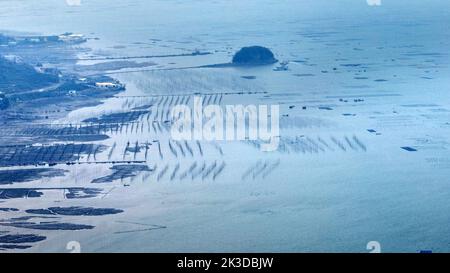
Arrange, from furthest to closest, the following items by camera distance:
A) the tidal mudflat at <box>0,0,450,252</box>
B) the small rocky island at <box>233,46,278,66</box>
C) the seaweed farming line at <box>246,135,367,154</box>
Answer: the small rocky island at <box>233,46,278,66</box> → the seaweed farming line at <box>246,135,367,154</box> → the tidal mudflat at <box>0,0,450,252</box>

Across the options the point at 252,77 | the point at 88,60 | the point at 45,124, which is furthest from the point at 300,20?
the point at 45,124

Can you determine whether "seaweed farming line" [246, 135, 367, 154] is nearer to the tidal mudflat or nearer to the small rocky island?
the tidal mudflat

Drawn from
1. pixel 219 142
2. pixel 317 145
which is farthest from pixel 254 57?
pixel 219 142

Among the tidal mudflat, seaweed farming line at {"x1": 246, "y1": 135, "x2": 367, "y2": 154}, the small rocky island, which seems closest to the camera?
the tidal mudflat

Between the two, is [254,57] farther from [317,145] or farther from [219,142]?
[219,142]

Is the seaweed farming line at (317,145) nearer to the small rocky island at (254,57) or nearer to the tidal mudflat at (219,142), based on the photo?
the tidal mudflat at (219,142)

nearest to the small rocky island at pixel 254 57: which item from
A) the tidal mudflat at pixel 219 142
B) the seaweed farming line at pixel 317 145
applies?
the tidal mudflat at pixel 219 142

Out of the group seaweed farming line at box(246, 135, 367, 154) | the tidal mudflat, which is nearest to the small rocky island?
the tidal mudflat
